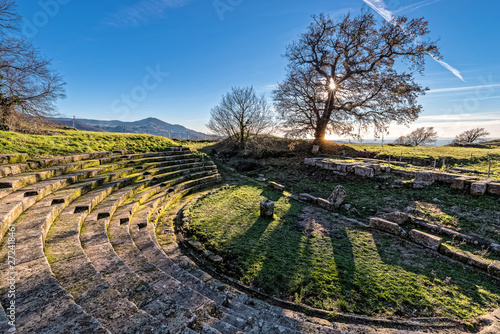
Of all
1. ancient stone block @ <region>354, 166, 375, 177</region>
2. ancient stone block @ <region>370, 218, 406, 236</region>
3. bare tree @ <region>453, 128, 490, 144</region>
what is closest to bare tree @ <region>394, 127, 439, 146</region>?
bare tree @ <region>453, 128, 490, 144</region>

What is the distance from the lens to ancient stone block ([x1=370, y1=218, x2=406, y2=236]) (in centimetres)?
603

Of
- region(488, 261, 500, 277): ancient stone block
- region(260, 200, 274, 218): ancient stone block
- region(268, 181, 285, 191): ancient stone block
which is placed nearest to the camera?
region(488, 261, 500, 277): ancient stone block

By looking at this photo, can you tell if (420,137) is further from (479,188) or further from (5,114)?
(5,114)

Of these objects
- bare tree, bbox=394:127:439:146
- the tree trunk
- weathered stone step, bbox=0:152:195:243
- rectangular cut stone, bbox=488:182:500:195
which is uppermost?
bare tree, bbox=394:127:439:146

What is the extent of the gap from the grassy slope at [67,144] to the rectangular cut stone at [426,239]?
13.0m

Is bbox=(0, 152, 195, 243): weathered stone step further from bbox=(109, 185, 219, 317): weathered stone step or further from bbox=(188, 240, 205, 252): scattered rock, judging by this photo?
bbox=(188, 240, 205, 252): scattered rock

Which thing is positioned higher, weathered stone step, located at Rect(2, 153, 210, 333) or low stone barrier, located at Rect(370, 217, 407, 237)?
weathered stone step, located at Rect(2, 153, 210, 333)

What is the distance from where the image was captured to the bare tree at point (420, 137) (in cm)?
3928

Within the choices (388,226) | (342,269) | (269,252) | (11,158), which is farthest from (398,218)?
(11,158)

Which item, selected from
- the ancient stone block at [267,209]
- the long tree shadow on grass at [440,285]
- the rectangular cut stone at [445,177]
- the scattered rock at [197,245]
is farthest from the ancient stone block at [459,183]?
the scattered rock at [197,245]

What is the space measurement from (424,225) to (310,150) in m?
12.1

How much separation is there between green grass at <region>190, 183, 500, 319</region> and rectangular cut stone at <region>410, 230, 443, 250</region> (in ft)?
1.11

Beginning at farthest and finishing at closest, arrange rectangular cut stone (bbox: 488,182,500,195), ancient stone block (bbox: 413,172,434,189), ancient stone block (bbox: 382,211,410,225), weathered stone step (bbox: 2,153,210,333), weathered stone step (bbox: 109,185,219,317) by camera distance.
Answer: ancient stone block (bbox: 413,172,434,189) < rectangular cut stone (bbox: 488,182,500,195) < ancient stone block (bbox: 382,211,410,225) < weathered stone step (bbox: 109,185,219,317) < weathered stone step (bbox: 2,153,210,333)

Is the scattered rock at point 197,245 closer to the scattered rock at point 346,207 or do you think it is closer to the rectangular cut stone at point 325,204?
the rectangular cut stone at point 325,204
